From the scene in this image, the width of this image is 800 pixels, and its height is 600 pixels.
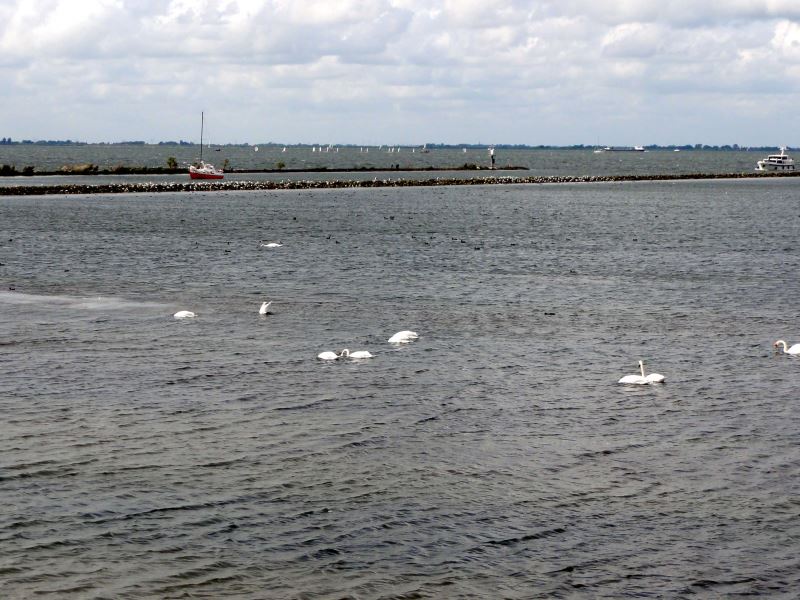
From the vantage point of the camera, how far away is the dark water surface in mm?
17891

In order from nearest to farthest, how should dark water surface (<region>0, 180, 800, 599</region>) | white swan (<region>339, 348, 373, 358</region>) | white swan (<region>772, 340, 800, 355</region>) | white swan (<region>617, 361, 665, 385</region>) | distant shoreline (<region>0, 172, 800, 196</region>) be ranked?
1. dark water surface (<region>0, 180, 800, 599</region>)
2. white swan (<region>617, 361, 665, 385</region>)
3. white swan (<region>339, 348, 373, 358</region>)
4. white swan (<region>772, 340, 800, 355</region>)
5. distant shoreline (<region>0, 172, 800, 196</region>)

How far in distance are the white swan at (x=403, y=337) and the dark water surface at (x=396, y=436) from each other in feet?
1.71

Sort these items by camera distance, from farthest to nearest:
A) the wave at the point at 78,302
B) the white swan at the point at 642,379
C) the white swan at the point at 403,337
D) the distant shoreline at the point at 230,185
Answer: the distant shoreline at the point at 230,185
the wave at the point at 78,302
the white swan at the point at 403,337
the white swan at the point at 642,379

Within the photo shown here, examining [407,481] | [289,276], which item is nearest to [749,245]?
[289,276]

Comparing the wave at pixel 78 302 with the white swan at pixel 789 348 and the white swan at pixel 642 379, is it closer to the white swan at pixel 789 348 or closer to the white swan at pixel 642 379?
the white swan at pixel 642 379

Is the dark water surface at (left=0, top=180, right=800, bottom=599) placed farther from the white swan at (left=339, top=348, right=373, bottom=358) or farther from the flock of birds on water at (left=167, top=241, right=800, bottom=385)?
the white swan at (left=339, top=348, right=373, bottom=358)

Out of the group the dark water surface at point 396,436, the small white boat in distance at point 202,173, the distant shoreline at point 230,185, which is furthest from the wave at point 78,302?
the small white boat in distance at point 202,173

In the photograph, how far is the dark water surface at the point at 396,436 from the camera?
704 inches

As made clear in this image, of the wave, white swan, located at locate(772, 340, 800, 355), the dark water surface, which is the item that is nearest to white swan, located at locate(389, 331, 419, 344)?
the dark water surface

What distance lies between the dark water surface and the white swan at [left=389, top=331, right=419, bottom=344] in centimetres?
52

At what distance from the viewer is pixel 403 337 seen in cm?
3634

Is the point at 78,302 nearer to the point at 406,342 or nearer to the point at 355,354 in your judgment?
the point at 406,342

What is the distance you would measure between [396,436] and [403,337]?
11.4 metres

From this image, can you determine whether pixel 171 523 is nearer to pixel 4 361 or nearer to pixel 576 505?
pixel 576 505
